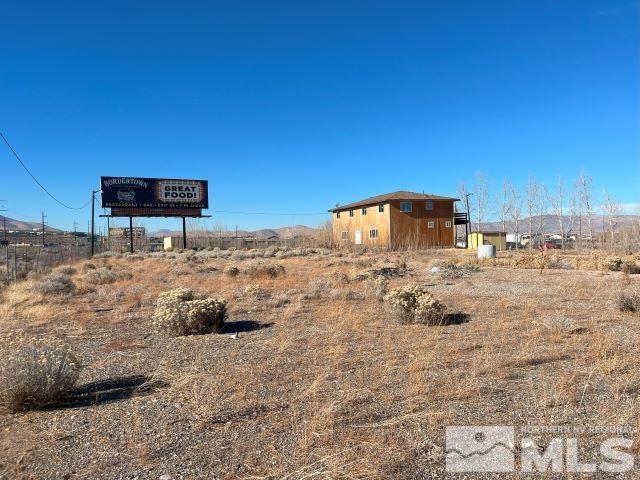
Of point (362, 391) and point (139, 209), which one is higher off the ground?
point (139, 209)

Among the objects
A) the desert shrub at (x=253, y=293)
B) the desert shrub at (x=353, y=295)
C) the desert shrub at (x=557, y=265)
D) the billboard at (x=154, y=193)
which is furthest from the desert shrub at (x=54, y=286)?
the billboard at (x=154, y=193)

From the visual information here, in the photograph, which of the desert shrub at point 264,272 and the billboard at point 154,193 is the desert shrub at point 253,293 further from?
the billboard at point 154,193

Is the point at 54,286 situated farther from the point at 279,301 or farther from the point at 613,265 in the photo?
the point at 613,265

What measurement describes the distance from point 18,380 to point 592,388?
5.77 m

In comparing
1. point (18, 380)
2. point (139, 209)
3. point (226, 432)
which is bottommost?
point (226, 432)

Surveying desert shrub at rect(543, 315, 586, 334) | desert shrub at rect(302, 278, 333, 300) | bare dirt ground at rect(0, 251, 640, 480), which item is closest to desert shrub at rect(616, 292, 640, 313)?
bare dirt ground at rect(0, 251, 640, 480)

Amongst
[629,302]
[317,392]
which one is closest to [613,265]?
[629,302]

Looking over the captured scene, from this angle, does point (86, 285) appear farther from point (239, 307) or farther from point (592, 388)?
point (592, 388)

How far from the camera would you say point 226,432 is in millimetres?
3906

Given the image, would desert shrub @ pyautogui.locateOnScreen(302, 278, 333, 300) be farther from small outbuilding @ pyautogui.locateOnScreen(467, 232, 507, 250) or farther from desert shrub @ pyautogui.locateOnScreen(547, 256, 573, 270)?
small outbuilding @ pyautogui.locateOnScreen(467, 232, 507, 250)

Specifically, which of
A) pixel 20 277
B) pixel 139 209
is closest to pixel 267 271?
pixel 20 277

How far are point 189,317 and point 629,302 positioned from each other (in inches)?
332

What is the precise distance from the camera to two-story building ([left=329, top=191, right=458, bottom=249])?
41.3 m

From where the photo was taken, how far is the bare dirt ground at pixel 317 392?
3.44 meters
